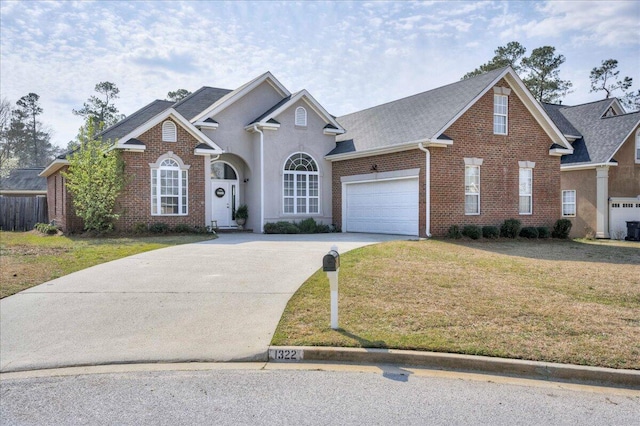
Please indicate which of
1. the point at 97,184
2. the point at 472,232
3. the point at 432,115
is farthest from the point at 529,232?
the point at 97,184

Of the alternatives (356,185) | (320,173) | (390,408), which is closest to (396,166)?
(356,185)

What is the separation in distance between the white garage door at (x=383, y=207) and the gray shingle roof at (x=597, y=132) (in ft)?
37.0

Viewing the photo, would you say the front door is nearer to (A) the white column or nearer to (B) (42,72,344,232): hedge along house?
(B) (42,72,344,232): hedge along house

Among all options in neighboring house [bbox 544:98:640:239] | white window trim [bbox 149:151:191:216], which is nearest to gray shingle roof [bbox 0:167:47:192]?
white window trim [bbox 149:151:191:216]

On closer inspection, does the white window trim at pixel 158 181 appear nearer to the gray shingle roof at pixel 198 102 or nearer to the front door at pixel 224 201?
the front door at pixel 224 201

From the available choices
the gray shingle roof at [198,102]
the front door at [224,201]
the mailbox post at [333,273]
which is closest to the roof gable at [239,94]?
the gray shingle roof at [198,102]

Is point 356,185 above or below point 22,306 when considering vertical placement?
above

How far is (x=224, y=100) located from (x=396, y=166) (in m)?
8.43

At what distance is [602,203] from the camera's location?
24.3m

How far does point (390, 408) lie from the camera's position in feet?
15.4

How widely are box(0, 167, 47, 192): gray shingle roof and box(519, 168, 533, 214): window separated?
34.9 meters

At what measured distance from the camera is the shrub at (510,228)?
19797 mm

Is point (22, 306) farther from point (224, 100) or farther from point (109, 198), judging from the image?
point (224, 100)

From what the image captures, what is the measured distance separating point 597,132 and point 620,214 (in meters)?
4.74
